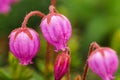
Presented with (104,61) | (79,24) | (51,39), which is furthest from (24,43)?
(79,24)

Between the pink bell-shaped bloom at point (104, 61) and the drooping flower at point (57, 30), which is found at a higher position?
the drooping flower at point (57, 30)

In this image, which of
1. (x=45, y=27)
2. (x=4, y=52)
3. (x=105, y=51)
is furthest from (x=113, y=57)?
(x=4, y=52)

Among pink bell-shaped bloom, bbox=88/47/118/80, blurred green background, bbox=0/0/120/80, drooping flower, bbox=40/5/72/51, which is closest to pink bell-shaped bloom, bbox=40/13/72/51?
drooping flower, bbox=40/5/72/51

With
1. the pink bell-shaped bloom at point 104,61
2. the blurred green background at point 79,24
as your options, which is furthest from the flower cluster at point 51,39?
the blurred green background at point 79,24

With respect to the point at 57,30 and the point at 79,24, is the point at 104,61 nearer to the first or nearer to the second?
the point at 57,30

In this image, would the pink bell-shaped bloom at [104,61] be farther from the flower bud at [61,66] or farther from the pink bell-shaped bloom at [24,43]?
the pink bell-shaped bloom at [24,43]
